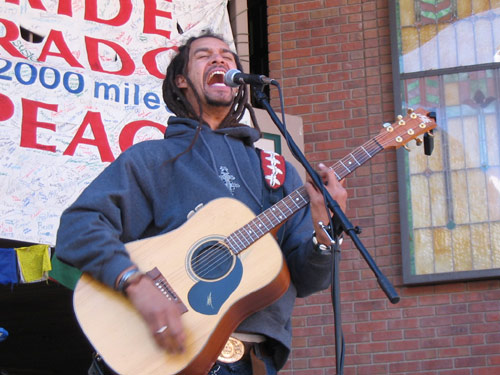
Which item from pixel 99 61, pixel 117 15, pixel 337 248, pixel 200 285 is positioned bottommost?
pixel 200 285

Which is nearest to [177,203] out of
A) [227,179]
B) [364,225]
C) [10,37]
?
[227,179]

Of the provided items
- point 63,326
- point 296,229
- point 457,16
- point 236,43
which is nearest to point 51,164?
point 236,43

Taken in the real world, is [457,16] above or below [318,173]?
above

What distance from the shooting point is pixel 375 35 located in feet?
24.0

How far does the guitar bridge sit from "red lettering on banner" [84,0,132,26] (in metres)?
3.61

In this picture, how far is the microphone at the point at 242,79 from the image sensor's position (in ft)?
10.5

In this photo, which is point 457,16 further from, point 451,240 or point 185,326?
point 185,326

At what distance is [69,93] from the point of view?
5.97 m

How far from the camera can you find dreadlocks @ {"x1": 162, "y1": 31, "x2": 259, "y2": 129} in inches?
144

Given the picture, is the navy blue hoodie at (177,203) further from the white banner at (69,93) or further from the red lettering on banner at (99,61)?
the red lettering on banner at (99,61)

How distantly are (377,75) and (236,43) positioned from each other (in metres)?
1.18

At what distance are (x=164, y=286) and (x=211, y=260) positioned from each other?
0.20 meters

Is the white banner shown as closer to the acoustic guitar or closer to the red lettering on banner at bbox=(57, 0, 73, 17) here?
the red lettering on banner at bbox=(57, 0, 73, 17)

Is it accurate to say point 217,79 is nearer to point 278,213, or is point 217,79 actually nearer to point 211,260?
point 278,213
